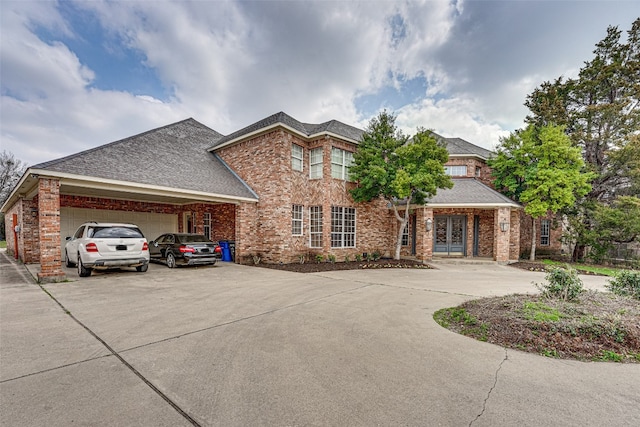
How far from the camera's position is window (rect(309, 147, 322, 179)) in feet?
44.1

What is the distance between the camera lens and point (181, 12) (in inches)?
377

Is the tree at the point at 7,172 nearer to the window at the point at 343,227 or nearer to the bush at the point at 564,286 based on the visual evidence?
the window at the point at 343,227

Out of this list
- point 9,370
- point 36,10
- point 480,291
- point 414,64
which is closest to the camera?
point 9,370

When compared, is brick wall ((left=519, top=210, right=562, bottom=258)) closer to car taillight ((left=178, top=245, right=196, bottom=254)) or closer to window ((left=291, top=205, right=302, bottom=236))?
window ((left=291, top=205, right=302, bottom=236))

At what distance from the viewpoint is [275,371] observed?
3.03 meters

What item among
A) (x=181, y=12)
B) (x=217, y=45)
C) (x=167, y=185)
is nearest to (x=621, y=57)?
(x=217, y=45)

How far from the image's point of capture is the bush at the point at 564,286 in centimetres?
521

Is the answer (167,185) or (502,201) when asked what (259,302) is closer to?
(167,185)

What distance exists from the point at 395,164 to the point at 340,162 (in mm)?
2781

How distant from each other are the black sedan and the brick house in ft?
5.57

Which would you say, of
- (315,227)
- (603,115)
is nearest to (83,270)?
(315,227)

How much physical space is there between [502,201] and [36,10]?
20292mm

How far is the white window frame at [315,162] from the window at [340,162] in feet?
2.05

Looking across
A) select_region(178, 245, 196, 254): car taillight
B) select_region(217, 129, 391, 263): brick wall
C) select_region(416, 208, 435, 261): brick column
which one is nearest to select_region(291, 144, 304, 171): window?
select_region(217, 129, 391, 263): brick wall
